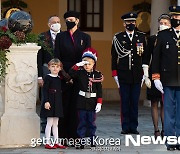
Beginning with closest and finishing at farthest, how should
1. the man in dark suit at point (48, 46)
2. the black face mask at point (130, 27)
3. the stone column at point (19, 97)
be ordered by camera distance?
the stone column at point (19, 97), the man in dark suit at point (48, 46), the black face mask at point (130, 27)

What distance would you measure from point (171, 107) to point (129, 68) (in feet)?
7.50

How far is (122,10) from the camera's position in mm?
20172

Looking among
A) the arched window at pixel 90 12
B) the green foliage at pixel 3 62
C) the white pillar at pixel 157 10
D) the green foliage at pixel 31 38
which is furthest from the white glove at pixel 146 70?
the arched window at pixel 90 12

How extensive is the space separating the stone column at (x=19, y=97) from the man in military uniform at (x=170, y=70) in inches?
68.7

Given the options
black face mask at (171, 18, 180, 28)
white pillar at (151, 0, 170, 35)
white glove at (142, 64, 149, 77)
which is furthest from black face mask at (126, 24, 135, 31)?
white pillar at (151, 0, 170, 35)

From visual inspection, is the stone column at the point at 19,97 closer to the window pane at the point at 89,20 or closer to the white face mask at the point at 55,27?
the white face mask at the point at 55,27

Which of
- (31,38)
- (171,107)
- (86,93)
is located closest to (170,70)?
(171,107)

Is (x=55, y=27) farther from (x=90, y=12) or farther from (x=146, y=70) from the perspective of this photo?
(x=90, y=12)

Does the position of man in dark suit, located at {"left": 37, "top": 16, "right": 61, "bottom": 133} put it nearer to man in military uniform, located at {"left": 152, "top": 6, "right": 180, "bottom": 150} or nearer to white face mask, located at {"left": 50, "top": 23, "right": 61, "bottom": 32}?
white face mask, located at {"left": 50, "top": 23, "right": 61, "bottom": 32}

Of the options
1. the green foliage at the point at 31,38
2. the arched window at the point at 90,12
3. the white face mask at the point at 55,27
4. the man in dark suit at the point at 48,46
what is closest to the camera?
the green foliage at the point at 31,38

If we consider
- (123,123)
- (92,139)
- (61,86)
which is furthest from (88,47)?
(123,123)

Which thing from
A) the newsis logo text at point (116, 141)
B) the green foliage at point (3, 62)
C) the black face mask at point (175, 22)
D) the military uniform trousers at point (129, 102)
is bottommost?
the newsis logo text at point (116, 141)

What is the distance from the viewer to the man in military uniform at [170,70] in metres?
9.82

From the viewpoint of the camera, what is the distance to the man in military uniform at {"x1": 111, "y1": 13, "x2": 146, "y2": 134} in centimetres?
1207
